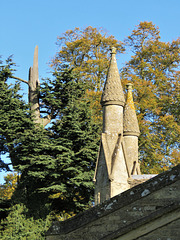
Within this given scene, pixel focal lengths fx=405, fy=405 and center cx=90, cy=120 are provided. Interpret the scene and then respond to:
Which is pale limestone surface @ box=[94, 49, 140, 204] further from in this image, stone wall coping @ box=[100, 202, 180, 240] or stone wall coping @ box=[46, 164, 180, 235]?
stone wall coping @ box=[100, 202, 180, 240]

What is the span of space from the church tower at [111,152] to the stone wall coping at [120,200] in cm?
716

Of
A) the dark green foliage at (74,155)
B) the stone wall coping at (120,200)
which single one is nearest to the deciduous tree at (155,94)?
the dark green foliage at (74,155)

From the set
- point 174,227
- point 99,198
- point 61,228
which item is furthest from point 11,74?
point 174,227

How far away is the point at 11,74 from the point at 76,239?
68.6 ft

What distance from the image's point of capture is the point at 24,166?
22641 mm

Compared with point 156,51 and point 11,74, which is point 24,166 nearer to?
point 11,74

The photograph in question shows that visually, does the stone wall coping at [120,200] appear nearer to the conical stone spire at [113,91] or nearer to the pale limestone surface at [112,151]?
the pale limestone surface at [112,151]

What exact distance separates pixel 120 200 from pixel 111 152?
838 centimetres

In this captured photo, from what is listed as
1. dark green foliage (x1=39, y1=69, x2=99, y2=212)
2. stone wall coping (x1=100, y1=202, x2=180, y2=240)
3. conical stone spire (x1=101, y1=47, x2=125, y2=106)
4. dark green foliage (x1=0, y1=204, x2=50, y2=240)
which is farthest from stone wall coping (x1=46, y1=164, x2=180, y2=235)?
dark green foliage (x1=39, y1=69, x2=99, y2=212)

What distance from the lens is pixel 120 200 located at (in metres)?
7.61

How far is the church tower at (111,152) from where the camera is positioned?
15.3m

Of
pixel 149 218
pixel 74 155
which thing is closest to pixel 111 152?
pixel 74 155

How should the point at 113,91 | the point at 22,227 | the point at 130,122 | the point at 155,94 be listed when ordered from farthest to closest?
1. the point at 155,94
2. the point at 130,122
3. the point at 22,227
4. the point at 113,91

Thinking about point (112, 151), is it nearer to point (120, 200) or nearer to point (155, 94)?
point (120, 200)
